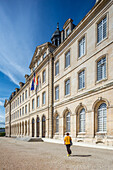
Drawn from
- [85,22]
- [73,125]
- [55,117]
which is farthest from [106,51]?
[55,117]

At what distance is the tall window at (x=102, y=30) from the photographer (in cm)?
1502

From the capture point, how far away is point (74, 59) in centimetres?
1933

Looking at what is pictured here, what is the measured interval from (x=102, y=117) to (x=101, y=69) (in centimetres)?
424

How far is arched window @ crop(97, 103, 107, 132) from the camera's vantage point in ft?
46.4

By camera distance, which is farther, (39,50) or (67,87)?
(39,50)

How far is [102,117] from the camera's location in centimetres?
1441

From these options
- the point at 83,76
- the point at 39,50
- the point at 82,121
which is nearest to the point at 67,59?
the point at 83,76

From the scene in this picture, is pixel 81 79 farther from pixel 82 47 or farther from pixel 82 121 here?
pixel 82 121

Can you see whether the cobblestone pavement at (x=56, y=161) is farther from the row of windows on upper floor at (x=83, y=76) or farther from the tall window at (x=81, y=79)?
the tall window at (x=81, y=79)

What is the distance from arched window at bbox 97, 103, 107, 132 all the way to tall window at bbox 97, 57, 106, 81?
8.16 ft

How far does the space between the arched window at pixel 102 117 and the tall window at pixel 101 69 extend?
249 cm

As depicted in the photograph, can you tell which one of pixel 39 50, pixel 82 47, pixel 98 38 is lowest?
pixel 82 47

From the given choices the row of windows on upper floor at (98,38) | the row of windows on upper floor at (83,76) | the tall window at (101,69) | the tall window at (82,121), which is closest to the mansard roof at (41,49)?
the row of windows on upper floor at (98,38)

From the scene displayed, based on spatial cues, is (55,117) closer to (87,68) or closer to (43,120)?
(43,120)
